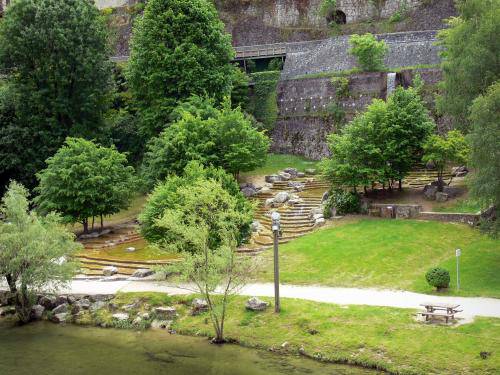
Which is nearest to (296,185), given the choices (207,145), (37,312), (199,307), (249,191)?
(249,191)

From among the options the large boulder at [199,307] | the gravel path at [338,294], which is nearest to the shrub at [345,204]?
the gravel path at [338,294]

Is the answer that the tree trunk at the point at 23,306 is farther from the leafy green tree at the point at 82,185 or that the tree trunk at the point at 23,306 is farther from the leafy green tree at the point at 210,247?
the leafy green tree at the point at 82,185

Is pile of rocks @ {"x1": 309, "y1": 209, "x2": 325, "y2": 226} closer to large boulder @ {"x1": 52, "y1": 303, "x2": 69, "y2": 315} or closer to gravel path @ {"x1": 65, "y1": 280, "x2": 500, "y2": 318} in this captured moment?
gravel path @ {"x1": 65, "y1": 280, "x2": 500, "y2": 318}

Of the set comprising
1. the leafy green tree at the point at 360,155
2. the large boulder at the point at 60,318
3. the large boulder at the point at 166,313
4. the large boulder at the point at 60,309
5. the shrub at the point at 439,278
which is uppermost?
the leafy green tree at the point at 360,155

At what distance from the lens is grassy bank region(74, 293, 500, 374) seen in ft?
63.8

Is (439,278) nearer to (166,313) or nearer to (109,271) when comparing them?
(166,313)

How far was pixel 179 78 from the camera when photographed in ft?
142

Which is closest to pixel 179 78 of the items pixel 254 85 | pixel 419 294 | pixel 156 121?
pixel 156 121

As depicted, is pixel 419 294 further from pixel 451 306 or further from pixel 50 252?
pixel 50 252

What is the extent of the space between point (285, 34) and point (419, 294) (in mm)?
37921

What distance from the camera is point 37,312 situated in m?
27.4

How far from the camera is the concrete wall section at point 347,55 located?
152 ft

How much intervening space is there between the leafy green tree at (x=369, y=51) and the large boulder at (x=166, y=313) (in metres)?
26.9

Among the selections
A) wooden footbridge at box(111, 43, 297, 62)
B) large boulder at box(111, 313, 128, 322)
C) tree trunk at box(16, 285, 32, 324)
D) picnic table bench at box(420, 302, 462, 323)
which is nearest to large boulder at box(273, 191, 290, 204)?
large boulder at box(111, 313, 128, 322)
